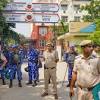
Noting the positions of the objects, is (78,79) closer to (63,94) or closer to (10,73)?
(63,94)

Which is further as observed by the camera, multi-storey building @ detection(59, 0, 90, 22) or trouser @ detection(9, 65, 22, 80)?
multi-storey building @ detection(59, 0, 90, 22)

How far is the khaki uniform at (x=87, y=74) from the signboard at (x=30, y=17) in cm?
945

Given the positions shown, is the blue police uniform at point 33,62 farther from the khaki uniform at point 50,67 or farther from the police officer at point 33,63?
the khaki uniform at point 50,67

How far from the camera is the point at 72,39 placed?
28672 millimetres

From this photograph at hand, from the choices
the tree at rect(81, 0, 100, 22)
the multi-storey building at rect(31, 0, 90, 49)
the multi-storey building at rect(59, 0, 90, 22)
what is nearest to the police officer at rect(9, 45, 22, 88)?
the tree at rect(81, 0, 100, 22)

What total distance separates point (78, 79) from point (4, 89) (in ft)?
27.1

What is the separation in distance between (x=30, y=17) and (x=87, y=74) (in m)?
9.83

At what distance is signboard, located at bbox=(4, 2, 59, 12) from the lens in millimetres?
16625

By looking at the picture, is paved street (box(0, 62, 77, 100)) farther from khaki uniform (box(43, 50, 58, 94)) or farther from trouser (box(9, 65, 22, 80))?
khaki uniform (box(43, 50, 58, 94))

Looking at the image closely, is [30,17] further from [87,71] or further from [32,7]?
[87,71]

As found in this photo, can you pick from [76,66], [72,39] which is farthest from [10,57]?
[72,39]

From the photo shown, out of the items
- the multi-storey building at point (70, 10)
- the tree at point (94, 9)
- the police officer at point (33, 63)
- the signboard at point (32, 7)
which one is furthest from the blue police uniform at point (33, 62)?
the multi-storey building at point (70, 10)

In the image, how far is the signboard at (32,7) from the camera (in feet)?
54.5

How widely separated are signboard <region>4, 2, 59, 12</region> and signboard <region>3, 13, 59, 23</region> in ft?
0.61
